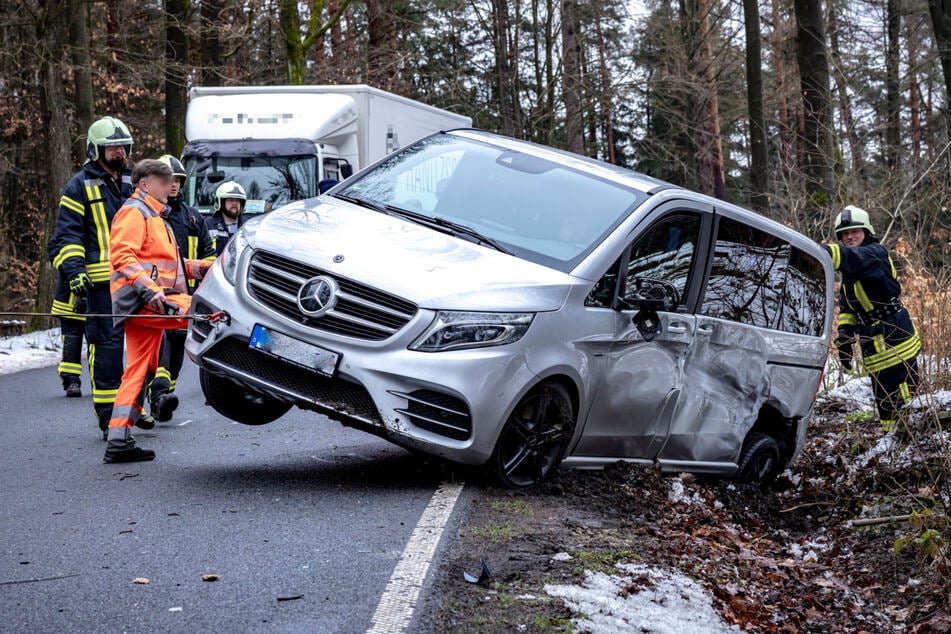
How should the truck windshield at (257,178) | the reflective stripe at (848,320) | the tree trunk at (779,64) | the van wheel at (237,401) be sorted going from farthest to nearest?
the tree trunk at (779,64) → the truck windshield at (257,178) → the reflective stripe at (848,320) → the van wheel at (237,401)

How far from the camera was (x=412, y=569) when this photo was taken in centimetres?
450

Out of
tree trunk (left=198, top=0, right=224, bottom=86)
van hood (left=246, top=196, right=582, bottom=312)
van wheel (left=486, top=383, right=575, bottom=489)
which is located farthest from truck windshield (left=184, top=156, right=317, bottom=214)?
van wheel (left=486, top=383, right=575, bottom=489)

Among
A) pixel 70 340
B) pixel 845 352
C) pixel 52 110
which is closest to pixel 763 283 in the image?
pixel 845 352

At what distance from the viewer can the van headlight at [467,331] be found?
5531 millimetres

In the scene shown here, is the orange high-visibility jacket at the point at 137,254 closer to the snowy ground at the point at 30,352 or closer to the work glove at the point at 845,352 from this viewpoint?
the work glove at the point at 845,352

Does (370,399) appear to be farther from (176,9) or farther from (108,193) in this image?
(176,9)

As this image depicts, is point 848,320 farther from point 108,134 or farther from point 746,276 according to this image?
point 108,134

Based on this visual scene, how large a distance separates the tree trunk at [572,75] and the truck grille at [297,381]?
2273 cm

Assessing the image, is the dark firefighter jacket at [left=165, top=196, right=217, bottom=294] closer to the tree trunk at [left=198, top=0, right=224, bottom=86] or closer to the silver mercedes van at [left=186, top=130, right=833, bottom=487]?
the silver mercedes van at [left=186, top=130, right=833, bottom=487]

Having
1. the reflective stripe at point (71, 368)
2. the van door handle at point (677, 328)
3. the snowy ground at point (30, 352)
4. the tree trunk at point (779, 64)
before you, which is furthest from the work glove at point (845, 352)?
the tree trunk at point (779, 64)

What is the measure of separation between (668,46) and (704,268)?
22.1 m

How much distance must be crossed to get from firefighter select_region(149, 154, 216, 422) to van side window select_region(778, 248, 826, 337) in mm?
4280

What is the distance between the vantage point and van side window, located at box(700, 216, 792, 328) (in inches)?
280

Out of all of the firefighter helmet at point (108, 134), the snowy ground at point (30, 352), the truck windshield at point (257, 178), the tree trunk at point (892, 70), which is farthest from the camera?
the tree trunk at point (892, 70)
